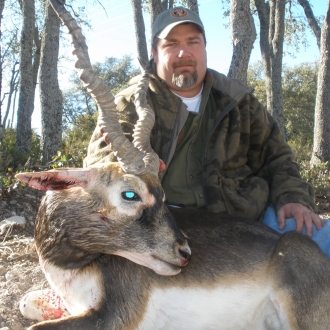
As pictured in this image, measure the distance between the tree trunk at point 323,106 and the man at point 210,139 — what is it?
7600 millimetres

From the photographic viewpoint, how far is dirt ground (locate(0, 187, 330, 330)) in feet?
12.3

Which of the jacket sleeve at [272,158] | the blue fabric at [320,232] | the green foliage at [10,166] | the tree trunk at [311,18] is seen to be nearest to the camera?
the blue fabric at [320,232]

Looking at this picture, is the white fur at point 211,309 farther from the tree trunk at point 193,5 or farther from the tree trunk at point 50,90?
the tree trunk at point 193,5

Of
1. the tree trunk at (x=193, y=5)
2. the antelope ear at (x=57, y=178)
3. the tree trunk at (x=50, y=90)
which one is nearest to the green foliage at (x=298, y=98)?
the tree trunk at (x=193, y=5)

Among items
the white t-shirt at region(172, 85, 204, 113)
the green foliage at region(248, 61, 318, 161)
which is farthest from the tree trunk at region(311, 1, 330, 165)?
the green foliage at region(248, 61, 318, 161)

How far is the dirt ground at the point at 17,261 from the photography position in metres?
3.74

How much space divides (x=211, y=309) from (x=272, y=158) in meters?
2.14

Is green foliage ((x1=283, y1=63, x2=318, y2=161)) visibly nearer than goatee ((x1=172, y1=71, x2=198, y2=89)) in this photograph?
No

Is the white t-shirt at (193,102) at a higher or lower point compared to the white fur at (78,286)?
higher

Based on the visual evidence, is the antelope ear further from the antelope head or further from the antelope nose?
the antelope nose

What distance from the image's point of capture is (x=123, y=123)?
4340 mm

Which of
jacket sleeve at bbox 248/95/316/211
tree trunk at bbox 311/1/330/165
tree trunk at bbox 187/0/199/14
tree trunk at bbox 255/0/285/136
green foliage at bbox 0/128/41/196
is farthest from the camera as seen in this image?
tree trunk at bbox 255/0/285/136

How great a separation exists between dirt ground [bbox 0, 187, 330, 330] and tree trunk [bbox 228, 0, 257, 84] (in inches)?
191

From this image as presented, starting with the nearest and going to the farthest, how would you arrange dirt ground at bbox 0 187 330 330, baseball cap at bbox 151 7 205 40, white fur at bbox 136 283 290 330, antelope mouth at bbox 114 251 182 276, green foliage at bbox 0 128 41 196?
antelope mouth at bbox 114 251 182 276 < white fur at bbox 136 283 290 330 < dirt ground at bbox 0 187 330 330 < baseball cap at bbox 151 7 205 40 < green foliage at bbox 0 128 41 196
